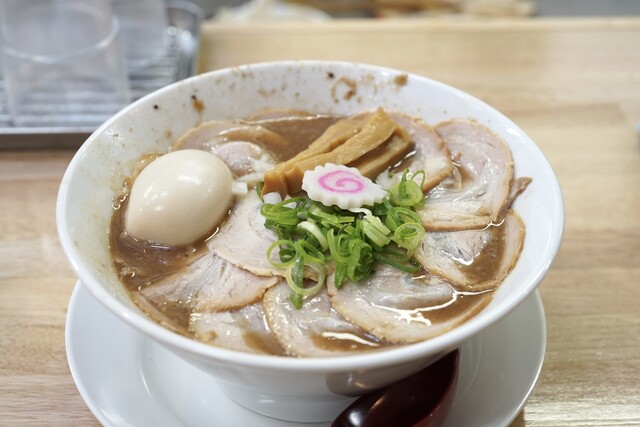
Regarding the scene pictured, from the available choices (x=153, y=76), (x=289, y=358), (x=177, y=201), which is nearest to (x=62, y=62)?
(x=153, y=76)

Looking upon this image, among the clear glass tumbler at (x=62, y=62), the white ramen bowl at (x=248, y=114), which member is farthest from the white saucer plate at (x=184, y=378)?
the clear glass tumbler at (x=62, y=62)

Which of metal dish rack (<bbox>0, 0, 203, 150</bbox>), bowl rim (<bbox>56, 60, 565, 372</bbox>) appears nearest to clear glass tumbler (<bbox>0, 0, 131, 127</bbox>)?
metal dish rack (<bbox>0, 0, 203, 150</bbox>)

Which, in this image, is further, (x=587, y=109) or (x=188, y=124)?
(x=587, y=109)

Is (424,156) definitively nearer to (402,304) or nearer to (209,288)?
(402,304)

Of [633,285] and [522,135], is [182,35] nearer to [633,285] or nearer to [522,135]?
[522,135]

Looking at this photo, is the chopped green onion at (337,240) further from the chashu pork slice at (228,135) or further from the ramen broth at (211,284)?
the chashu pork slice at (228,135)

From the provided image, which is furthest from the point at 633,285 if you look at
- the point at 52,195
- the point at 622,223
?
the point at 52,195
